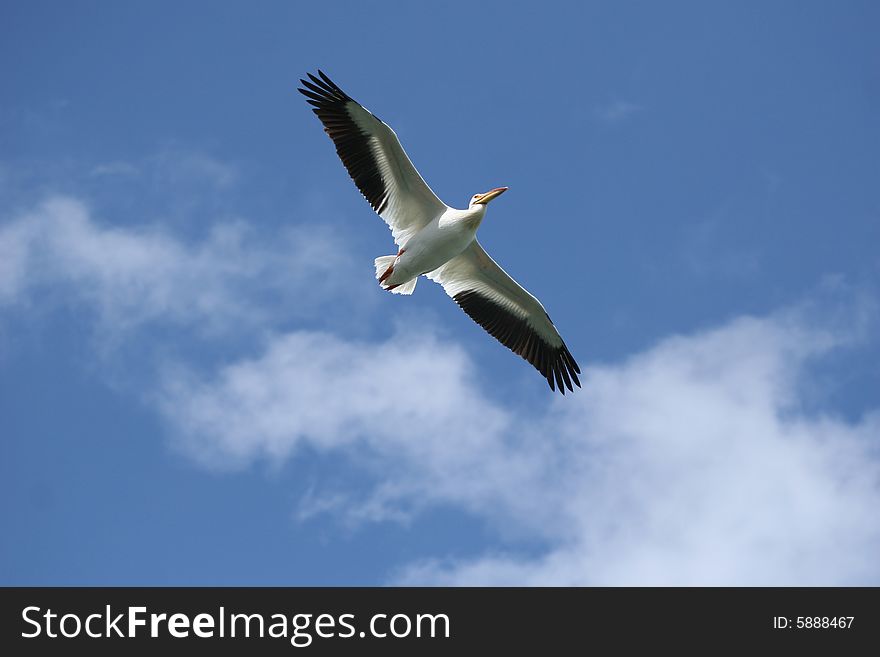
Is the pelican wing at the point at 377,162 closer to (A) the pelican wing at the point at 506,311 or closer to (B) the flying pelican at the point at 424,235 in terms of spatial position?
(B) the flying pelican at the point at 424,235

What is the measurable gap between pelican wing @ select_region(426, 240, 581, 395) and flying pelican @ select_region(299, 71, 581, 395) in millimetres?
19

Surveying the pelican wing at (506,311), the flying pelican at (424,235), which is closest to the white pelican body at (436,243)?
the flying pelican at (424,235)

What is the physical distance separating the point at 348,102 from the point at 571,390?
7359 mm

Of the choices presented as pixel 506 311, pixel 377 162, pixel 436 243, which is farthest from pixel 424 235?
pixel 506 311

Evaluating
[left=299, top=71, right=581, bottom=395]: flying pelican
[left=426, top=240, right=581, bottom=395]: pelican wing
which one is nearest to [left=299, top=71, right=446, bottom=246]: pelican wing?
[left=299, top=71, right=581, bottom=395]: flying pelican

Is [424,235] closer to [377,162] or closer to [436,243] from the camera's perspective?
[436,243]

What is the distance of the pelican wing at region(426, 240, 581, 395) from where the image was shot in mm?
21047

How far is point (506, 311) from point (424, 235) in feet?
9.78

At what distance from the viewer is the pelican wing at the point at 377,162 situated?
18953 millimetres

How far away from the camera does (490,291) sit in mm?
21453

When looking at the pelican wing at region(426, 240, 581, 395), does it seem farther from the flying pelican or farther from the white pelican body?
the white pelican body

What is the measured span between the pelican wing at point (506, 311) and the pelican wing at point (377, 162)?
56.1 inches
